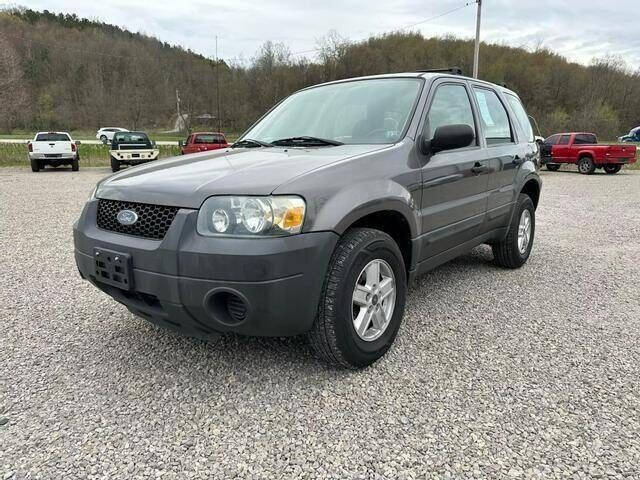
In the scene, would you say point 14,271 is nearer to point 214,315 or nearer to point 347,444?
Answer: point 214,315

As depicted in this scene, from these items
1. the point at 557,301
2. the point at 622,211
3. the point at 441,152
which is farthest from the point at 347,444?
the point at 622,211

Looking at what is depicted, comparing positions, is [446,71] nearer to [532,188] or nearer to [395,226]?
[395,226]

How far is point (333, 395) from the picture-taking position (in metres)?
2.40

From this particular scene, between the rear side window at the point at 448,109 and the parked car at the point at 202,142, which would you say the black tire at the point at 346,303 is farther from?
the parked car at the point at 202,142

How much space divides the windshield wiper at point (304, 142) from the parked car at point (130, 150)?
54.5 feet

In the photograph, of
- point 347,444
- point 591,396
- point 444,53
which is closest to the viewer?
point 347,444

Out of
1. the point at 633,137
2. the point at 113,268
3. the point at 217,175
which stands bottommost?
the point at 113,268

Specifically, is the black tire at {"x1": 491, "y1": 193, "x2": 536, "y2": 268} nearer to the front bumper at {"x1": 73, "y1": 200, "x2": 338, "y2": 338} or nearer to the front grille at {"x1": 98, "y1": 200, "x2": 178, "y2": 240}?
the front bumper at {"x1": 73, "y1": 200, "x2": 338, "y2": 338}

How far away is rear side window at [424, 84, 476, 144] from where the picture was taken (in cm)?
319

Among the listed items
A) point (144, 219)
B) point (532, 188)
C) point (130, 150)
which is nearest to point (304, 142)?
point (144, 219)

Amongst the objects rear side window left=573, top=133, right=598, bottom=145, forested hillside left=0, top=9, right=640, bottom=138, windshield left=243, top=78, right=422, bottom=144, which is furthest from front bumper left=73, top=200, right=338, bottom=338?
forested hillside left=0, top=9, right=640, bottom=138

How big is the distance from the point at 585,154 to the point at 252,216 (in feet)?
66.0

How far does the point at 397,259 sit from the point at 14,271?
401 centimetres

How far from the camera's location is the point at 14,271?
15.2 feet
